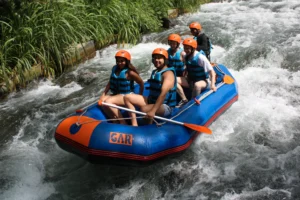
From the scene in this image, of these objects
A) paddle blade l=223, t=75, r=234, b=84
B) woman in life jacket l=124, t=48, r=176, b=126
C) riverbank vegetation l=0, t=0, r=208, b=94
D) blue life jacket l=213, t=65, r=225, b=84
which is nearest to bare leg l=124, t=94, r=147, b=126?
woman in life jacket l=124, t=48, r=176, b=126

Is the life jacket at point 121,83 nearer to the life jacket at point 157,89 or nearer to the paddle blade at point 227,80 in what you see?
the life jacket at point 157,89

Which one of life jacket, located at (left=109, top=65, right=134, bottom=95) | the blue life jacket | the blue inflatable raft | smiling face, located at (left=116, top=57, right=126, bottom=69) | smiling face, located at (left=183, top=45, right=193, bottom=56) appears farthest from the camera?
the blue life jacket

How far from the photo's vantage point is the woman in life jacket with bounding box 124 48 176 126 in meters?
3.44

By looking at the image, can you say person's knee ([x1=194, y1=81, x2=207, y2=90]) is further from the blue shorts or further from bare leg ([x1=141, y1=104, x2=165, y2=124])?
bare leg ([x1=141, y1=104, x2=165, y2=124])

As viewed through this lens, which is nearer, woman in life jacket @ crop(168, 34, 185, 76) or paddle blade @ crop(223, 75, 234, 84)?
woman in life jacket @ crop(168, 34, 185, 76)

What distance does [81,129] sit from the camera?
3.41m

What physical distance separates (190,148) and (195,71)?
985 millimetres

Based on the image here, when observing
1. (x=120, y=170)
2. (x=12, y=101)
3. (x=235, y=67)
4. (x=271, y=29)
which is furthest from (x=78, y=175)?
(x=271, y=29)

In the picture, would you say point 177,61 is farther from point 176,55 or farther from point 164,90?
point 164,90

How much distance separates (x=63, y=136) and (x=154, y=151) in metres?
0.97

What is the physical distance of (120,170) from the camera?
374 centimetres

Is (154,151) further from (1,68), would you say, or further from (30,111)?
(1,68)

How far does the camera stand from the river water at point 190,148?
3402 mm

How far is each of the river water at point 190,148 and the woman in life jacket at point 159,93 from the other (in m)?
0.55
